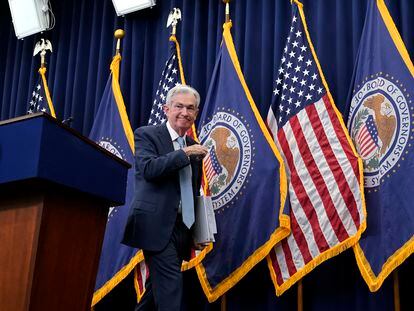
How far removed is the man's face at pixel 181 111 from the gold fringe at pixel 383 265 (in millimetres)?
1050

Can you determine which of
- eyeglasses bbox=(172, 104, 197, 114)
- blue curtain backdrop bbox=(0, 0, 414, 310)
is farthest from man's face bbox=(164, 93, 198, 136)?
blue curtain backdrop bbox=(0, 0, 414, 310)

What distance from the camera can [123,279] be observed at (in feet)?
12.3

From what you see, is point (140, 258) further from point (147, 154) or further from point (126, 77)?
point (126, 77)

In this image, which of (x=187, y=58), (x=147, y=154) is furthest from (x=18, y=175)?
(x=187, y=58)

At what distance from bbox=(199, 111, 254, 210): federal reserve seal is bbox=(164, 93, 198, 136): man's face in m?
0.71

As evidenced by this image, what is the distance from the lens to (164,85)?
13.3 ft

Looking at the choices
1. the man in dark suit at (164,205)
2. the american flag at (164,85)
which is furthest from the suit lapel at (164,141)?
the american flag at (164,85)

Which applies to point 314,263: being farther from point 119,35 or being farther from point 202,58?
point 119,35

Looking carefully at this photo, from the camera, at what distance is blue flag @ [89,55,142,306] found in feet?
12.1

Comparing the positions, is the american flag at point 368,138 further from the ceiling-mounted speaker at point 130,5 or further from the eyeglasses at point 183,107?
the ceiling-mounted speaker at point 130,5

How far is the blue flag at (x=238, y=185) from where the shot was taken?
10.8 ft

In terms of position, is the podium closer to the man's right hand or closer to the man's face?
the man's right hand

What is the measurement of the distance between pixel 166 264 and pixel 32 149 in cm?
82

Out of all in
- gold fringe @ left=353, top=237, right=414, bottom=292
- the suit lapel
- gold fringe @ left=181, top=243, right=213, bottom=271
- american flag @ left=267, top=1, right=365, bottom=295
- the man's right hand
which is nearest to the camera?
the man's right hand
